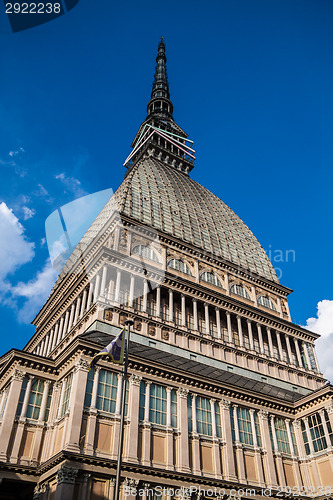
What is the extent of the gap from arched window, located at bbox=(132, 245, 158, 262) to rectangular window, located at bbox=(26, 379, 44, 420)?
66.3 feet

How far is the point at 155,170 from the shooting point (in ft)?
263

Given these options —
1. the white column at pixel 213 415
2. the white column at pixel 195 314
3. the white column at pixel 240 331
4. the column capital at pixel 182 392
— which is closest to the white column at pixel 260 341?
the white column at pixel 240 331

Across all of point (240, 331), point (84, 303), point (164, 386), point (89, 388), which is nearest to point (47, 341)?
point (84, 303)

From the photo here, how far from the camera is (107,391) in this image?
34.1 meters

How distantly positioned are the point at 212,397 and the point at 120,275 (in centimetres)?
1564

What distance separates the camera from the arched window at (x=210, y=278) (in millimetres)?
58875

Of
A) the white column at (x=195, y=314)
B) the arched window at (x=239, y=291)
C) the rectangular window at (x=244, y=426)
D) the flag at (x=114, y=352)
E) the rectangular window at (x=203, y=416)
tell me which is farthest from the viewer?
the arched window at (x=239, y=291)

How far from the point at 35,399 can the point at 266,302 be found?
37265mm

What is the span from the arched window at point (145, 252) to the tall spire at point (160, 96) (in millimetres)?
58705

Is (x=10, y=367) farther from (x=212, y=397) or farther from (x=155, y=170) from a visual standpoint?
(x=155, y=170)

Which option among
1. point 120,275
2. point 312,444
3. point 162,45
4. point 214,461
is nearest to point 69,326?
point 120,275

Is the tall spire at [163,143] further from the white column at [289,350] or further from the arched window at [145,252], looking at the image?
the white column at [289,350]

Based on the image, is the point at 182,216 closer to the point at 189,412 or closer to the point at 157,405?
the point at 189,412

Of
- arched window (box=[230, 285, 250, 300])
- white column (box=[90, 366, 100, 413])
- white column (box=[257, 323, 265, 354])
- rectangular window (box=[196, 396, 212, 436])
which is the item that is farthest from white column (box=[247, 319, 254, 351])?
white column (box=[90, 366, 100, 413])
